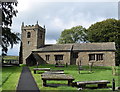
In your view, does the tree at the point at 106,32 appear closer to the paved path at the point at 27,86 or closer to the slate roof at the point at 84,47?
the slate roof at the point at 84,47

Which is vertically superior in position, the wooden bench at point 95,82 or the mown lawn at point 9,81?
the wooden bench at point 95,82

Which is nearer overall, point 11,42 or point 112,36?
point 11,42

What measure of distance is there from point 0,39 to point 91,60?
70.6ft

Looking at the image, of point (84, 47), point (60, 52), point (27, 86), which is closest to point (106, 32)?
point (84, 47)

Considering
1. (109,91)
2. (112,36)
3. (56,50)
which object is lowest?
(109,91)

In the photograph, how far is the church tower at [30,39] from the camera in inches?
1799

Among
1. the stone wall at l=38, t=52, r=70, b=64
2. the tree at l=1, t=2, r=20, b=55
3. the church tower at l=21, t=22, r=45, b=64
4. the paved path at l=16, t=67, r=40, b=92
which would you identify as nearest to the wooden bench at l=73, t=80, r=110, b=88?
the paved path at l=16, t=67, r=40, b=92

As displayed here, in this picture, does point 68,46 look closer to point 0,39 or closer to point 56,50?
point 56,50

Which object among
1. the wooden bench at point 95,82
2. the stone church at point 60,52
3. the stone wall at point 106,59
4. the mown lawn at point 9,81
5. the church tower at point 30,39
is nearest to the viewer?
the mown lawn at point 9,81

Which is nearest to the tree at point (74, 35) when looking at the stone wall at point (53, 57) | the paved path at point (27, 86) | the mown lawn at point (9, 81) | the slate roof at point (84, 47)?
the slate roof at point (84, 47)

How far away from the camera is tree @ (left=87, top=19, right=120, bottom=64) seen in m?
48.6

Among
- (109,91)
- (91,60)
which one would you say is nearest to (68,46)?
(91,60)

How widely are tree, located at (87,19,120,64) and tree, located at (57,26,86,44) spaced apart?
184 inches

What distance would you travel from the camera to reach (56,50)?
135ft
